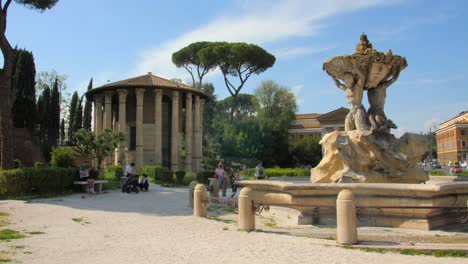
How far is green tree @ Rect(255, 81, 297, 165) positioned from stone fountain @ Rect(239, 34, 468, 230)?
112 feet

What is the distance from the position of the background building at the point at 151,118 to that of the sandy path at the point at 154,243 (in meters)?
26.8

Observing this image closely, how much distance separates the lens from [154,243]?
772 centimetres

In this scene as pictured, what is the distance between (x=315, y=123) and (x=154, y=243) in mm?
76124

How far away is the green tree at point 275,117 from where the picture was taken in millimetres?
47969

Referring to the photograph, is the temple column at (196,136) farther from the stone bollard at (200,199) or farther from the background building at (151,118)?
the stone bollard at (200,199)

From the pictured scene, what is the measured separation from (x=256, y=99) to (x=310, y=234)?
165 ft

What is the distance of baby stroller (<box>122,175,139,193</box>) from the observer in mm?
19250

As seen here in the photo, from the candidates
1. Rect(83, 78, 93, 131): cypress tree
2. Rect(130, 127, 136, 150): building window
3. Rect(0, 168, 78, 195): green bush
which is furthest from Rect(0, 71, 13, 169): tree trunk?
Rect(83, 78, 93, 131): cypress tree

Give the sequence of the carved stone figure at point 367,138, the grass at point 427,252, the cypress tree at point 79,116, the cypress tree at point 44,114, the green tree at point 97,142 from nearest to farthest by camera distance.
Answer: the grass at point 427,252 < the carved stone figure at point 367,138 < the green tree at point 97,142 < the cypress tree at point 44,114 < the cypress tree at point 79,116

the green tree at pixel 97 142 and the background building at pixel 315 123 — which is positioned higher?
the background building at pixel 315 123

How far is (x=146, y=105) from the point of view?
133 feet

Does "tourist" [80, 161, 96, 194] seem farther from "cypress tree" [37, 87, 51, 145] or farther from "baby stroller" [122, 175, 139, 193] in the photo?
"cypress tree" [37, 87, 51, 145]

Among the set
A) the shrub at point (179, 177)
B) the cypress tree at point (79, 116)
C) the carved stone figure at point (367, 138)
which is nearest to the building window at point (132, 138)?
the cypress tree at point (79, 116)

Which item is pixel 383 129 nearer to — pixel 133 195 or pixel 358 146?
pixel 358 146
